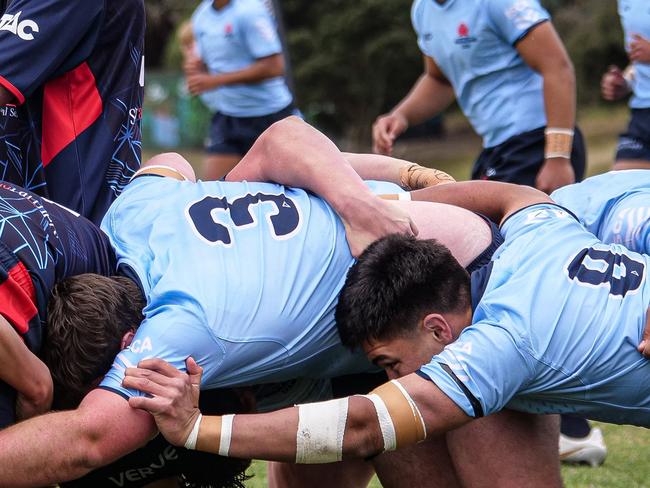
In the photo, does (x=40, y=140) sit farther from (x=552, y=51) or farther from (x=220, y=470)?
(x=552, y=51)

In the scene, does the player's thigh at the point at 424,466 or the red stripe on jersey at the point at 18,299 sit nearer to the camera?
the red stripe on jersey at the point at 18,299

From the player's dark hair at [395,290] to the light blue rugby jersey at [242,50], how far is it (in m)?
5.11

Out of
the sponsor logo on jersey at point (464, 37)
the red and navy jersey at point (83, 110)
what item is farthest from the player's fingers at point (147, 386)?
the sponsor logo on jersey at point (464, 37)

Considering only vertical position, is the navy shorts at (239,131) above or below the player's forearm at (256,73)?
below

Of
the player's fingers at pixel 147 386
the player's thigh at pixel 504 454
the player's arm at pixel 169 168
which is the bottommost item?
the player's thigh at pixel 504 454

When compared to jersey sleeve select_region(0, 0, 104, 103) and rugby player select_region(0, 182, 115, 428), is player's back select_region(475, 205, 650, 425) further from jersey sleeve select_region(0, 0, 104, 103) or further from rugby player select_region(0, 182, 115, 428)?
jersey sleeve select_region(0, 0, 104, 103)

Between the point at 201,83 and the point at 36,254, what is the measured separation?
533cm

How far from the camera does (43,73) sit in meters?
3.34

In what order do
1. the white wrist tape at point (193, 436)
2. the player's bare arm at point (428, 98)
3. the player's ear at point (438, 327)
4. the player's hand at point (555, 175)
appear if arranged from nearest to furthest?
the white wrist tape at point (193, 436)
the player's ear at point (438, 327)
the player's hand at point (555, 175)
the player's bare arm at point (428, 98)

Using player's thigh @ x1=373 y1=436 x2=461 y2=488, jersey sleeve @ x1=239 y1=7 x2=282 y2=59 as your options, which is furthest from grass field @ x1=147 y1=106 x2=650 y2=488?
jersey sleeve @ x1=239 y1=7 x2=282 y2=59

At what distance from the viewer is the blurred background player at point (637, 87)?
573 centimetres

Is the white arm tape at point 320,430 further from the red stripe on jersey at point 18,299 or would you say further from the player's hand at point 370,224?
the red stripe on jersey at point 18,299

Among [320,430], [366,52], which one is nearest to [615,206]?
[320,430]

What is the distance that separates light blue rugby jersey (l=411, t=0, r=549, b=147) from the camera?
5.28m
